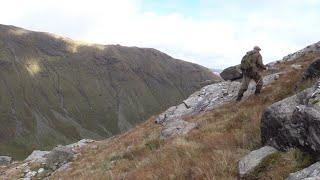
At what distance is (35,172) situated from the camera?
95.7 ft

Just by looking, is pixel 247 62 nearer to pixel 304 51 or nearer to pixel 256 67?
pixel 256 67

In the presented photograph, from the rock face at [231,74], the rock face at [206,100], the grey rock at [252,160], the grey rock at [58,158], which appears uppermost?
the grey rock at [252,160]

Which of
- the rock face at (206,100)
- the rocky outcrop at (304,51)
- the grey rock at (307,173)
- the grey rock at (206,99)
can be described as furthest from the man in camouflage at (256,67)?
the rocky outcrop at (304,51)

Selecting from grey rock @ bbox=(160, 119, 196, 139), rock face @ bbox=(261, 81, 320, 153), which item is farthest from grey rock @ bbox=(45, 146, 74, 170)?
rock face @ bbox=(261, 81, 320, 153)

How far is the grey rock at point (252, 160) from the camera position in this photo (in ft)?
29.5

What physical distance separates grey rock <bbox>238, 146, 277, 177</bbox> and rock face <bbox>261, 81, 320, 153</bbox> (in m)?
0.24

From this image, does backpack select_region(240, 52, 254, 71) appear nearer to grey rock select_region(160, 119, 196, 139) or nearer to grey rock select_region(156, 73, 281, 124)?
grey rock select_region(160, 119, 196, 139)

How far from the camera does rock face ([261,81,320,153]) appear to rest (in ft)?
27.6

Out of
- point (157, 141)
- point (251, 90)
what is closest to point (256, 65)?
point (251, 90)

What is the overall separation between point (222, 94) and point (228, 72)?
5.85 metres

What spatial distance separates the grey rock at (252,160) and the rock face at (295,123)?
0.79 ft

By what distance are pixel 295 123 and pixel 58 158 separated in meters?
23.9

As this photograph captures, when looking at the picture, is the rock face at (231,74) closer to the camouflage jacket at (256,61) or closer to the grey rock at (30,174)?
the camouflage jacket at (256,61)

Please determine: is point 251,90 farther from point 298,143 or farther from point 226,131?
point 298,143
